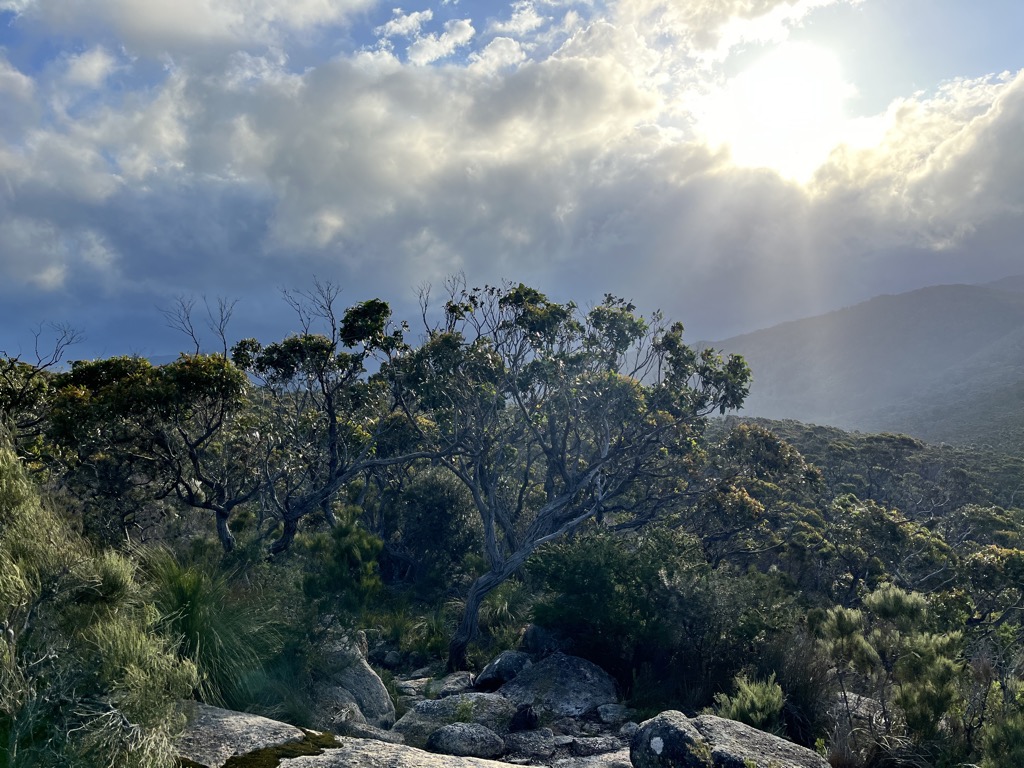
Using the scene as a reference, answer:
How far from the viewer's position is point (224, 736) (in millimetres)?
5320

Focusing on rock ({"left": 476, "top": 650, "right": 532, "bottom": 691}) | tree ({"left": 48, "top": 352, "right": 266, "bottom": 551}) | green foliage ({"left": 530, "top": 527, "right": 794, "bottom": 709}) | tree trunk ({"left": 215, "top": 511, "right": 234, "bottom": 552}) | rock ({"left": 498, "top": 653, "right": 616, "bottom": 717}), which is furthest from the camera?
tree trunk ({"left": 215, "top": 511, "right": 234, "bottom": 552})

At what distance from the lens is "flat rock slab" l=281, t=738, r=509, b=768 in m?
5.20

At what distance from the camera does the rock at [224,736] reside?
16.5ft

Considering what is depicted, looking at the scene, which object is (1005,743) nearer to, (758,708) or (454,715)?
(758,708)

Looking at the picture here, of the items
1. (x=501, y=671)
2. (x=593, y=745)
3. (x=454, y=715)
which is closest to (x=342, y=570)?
(x=454, y=715)

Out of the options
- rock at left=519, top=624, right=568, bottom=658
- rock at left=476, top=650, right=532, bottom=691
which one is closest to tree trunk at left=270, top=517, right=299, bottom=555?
rock at left=476, top=650, right=532, bottom=691

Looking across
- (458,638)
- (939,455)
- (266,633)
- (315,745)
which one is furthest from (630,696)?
(939,455)

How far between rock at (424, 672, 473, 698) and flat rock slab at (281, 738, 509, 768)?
6.53 m

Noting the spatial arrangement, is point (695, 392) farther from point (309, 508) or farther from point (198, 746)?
point (198, 746)

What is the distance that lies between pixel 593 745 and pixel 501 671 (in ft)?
12.5

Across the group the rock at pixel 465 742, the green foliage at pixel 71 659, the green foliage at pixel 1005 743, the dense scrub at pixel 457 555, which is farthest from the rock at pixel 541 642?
the green foliage at pixel 71 659

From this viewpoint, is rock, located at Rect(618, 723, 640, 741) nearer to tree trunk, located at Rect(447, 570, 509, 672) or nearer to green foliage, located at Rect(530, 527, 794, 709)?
green foliage, located at Rect(530, 527, 794, 709)

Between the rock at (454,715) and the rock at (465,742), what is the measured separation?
0.76m

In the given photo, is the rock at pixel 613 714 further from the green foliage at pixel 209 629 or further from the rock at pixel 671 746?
the green foliage at pixel 209 629
